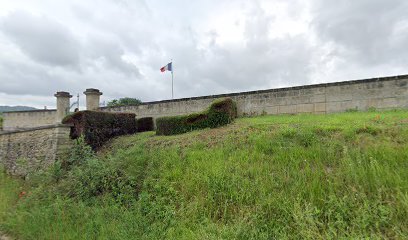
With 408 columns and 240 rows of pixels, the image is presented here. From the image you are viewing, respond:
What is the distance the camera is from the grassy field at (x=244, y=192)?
2.76 meters

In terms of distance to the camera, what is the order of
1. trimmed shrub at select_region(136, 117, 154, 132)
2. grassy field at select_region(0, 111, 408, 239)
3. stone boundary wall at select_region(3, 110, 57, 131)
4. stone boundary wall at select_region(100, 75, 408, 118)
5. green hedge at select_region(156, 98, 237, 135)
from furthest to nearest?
stone boundary wall at select_region(3, 110, 57, 131), trimmed shrub at select_region(136, 117, 154, 132), green hedge at select_region(156, 98, 237, 135), stone boundary wall at select_region(100, 75, 408, 118), grassy field at select_region(0, 111, 408, 239)

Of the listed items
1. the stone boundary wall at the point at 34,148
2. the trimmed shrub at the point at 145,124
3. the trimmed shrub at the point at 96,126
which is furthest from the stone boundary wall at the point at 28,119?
the trimmed shrub at the point at 96,126

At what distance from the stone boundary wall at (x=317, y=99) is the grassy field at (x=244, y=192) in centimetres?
383

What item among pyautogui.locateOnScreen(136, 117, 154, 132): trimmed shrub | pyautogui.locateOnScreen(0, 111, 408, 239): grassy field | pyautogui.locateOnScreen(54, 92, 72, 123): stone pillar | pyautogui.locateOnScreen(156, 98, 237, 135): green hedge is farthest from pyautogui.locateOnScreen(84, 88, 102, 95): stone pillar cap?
pyautogui.locateOnScreen(0, 111, 408, 239): grassy field

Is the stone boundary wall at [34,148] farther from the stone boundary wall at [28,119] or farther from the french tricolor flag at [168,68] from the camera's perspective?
the french tricolor flag at [168,68]

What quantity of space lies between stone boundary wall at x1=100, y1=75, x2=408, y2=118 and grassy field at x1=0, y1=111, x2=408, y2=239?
3829mm

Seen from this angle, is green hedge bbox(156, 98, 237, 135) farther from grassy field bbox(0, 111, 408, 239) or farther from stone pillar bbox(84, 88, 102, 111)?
Result: stone pillar bbox(84, 88, 102, 111)

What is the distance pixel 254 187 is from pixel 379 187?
1.61 metres

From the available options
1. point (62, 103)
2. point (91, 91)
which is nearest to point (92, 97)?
point (91, 91)

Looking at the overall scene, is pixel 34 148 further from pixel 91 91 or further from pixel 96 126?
pixel 91 91

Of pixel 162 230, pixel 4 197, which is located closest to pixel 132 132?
pixel 4 197

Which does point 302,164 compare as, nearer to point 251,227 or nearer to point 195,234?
point 251,227

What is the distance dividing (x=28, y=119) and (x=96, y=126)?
9.92m

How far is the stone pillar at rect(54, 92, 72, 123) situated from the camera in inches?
509
